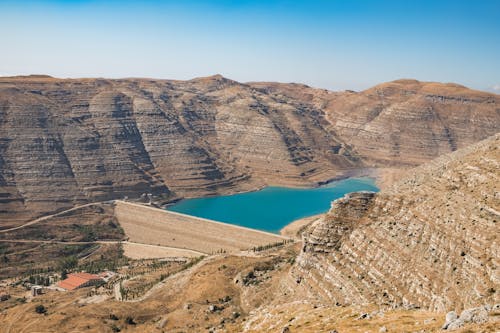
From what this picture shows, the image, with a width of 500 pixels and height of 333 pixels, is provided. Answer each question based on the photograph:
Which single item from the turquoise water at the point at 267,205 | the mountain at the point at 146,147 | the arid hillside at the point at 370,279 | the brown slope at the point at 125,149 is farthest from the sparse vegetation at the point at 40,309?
the turquoise water at the point at 267,205

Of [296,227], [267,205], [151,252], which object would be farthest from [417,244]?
[267,205]

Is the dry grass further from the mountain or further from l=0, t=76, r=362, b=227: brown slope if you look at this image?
l=0, t=76, r=362, b=227: brown slope

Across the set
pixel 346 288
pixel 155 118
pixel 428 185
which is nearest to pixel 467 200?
pixel 428 185

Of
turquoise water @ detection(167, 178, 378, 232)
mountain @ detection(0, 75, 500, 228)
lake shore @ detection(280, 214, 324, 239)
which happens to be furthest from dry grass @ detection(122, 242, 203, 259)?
mountain @ detection(0, 75, 500, 228)

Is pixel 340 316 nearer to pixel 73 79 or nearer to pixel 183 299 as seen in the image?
pixel 183 299

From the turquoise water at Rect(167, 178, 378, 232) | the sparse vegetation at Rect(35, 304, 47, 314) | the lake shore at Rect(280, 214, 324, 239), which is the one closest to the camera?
the sparse vegetation at Rect(35, 304, 47, 314)
